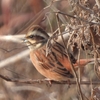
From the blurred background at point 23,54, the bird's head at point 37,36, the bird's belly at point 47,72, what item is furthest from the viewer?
the blurred background at point 23,54

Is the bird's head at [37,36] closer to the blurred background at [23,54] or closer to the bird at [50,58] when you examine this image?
the bird at [50,58]

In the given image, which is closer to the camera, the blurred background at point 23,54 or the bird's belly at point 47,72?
the bird's belly at point 47,72

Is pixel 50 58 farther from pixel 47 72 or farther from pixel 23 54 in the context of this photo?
pixel 23 54

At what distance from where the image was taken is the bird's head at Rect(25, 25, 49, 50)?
343cm

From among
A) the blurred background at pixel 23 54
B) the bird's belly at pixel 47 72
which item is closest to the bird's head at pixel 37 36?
the bird's belly at pixel 47 72

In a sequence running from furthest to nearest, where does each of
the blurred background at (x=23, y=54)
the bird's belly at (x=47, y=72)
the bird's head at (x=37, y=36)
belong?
the blurred background at (x=23, y=54), the bird's belly at (x=47, y=72), the bird's head at (x=37, y=36)

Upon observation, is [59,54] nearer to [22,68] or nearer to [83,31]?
[83,31]

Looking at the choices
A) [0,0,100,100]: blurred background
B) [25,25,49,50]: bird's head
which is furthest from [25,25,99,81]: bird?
[0,0,100,100]: blurred background

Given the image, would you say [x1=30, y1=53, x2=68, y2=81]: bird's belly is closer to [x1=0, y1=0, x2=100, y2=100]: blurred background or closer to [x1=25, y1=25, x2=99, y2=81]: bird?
[x1=25, y1=25, x2=99, y2=81]: bird

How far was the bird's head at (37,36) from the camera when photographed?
3.43 meters

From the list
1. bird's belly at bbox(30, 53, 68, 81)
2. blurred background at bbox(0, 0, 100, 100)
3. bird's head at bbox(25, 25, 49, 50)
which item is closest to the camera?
bird's head at bbox(25, 25, 49, 50)

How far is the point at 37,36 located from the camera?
3516mm

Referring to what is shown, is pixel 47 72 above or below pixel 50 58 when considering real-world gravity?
below

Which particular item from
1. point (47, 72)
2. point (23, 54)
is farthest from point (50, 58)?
point (23, 54)
